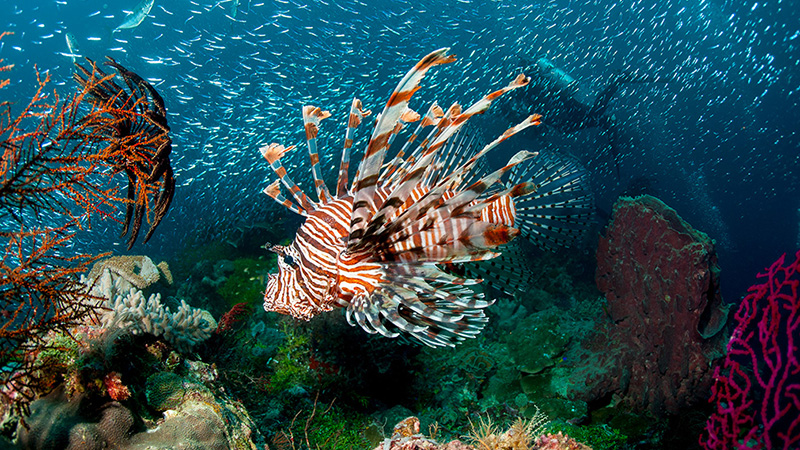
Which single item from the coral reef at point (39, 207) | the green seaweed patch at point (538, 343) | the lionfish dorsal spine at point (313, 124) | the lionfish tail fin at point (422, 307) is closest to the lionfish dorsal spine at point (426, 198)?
the lionfish tail fin at point (422, 307)

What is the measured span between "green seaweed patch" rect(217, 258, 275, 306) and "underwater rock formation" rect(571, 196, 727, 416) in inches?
268

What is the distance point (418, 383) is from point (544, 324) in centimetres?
287

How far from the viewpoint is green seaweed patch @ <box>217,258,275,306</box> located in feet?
27.2

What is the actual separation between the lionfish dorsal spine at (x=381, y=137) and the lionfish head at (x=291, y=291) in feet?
1.76

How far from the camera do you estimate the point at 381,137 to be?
1697 mm

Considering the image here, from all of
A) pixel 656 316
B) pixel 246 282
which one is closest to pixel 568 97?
pixel 656 316

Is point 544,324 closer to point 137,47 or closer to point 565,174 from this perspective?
point 565,174

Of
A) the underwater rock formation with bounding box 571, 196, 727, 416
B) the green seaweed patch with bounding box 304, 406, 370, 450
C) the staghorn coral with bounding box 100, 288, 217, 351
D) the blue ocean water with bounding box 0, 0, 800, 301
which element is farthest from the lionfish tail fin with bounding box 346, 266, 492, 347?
the blue ocean water with bounding box 0, 0, 800, 301

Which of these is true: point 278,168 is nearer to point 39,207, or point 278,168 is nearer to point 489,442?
point 39,207

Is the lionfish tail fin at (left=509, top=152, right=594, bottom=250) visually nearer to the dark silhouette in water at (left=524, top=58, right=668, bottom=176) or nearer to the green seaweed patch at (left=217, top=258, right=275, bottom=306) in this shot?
the green seaweed patch at (left=217, top=258, right=275, bottom=306)

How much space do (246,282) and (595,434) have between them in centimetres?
774

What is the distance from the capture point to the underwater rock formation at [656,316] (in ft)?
15.4

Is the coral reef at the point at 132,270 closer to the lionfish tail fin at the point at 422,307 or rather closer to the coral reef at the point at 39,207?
the coral reef at the point at 39,207

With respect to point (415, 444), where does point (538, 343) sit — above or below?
below
